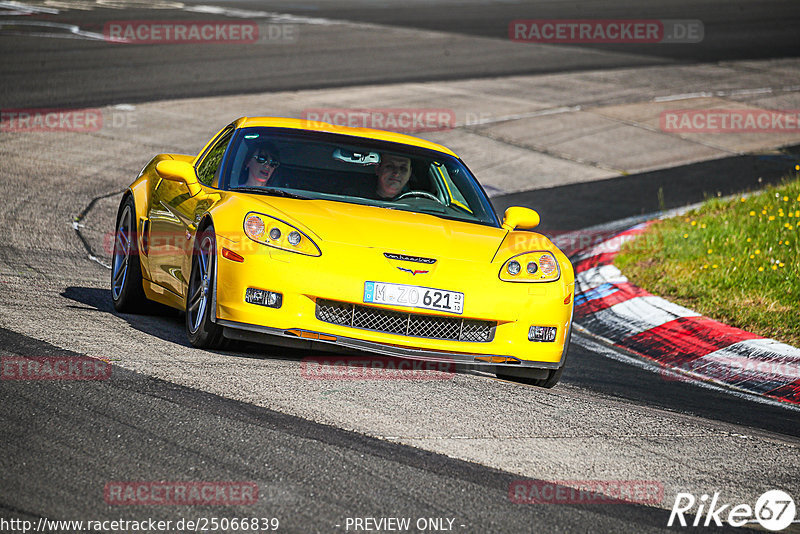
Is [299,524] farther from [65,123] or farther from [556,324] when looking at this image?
[65,123]

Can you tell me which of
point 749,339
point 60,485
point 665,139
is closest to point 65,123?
point 665,139

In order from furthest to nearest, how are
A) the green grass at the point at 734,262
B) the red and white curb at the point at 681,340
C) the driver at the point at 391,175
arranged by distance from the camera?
the green grass at the point at 734,262 → the red and white curb at the point at 681,340 → the driver at the point at 391,175

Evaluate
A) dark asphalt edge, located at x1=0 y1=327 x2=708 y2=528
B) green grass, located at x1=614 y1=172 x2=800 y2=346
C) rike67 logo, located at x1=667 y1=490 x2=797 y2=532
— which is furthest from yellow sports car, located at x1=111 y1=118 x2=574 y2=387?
green grass, located at x1=614 y1=172 x2=800 y2=346

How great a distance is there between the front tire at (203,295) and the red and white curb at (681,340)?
3110 millimetres

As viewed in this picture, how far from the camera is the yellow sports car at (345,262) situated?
5902 millimetres

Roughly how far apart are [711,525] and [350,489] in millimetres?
1364

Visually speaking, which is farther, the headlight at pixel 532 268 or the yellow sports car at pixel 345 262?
the headlight at pixel 532 268

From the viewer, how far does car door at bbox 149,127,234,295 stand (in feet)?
21.9

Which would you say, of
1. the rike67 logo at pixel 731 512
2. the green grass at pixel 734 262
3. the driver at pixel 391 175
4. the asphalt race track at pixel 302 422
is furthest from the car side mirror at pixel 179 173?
the green grass at pixel 734 262

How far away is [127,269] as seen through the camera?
24.3ft

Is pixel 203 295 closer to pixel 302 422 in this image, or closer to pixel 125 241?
pixel 302 422

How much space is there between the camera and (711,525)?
14.0 ft

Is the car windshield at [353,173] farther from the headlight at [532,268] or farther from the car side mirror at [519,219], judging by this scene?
the headlight at [532,268]

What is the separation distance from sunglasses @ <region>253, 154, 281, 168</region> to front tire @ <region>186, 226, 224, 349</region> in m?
0.89
